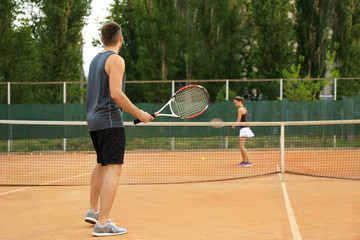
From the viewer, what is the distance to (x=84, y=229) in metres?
4.70

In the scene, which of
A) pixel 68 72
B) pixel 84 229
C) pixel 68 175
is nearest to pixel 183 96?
pixel 84 229

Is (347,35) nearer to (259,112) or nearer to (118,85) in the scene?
(259,112)

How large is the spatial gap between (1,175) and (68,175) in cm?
139

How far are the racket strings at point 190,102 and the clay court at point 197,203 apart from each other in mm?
1098

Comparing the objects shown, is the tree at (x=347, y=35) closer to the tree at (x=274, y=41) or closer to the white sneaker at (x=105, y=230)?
the tree at (x=274, y=41)

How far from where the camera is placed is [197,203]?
610cm

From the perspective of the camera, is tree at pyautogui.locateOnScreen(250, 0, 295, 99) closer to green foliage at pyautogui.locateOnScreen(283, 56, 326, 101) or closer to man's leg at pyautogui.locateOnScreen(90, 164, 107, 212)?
green foliage at pyautogui.locateOnScreen(283, 56, 326, 101)

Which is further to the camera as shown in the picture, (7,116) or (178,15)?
(178,15)

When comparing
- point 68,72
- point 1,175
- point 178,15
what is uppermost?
point 178,15

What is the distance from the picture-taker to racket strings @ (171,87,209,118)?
5.41 meters

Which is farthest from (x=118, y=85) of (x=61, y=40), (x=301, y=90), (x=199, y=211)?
(x=61, y=40)

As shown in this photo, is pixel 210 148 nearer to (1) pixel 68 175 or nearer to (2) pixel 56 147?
(2) pixel 56 147

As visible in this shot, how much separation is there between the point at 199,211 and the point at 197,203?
54 centimetres

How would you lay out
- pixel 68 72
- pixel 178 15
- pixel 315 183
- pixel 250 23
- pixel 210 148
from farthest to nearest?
pixel 250 23
pixel 178 15
pixel 68 72
pixel 210 148
pixel 315 183
